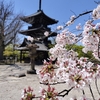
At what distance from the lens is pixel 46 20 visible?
62.3 feet

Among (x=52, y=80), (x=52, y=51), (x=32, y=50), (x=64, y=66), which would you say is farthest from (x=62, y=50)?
(x=32, y=50)

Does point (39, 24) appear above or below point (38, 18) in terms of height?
below

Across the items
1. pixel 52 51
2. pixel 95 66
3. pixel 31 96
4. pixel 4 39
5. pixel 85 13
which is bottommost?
pixel 31 96

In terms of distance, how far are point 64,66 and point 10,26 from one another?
18245mm

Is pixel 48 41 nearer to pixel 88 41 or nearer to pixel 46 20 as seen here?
pixel 46 20

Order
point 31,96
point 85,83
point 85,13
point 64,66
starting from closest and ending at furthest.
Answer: point 85,83 → point 64,66 → point 31,96 → point 85,13

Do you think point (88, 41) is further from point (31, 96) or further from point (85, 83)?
point (31, 96)

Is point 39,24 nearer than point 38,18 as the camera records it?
No

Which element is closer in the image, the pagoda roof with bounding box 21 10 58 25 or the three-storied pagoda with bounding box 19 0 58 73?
the three-storied pagoda with bounding box 19 0 58 73

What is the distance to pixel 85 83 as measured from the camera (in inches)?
38.0

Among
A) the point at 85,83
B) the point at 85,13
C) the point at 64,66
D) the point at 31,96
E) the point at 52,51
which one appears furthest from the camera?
the point at 85,13

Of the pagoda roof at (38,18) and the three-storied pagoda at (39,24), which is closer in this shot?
the three-storied pagoda at (39,24)

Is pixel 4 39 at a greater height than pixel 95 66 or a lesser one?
greater

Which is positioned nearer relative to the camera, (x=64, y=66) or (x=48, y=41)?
(x=64, y=66)
